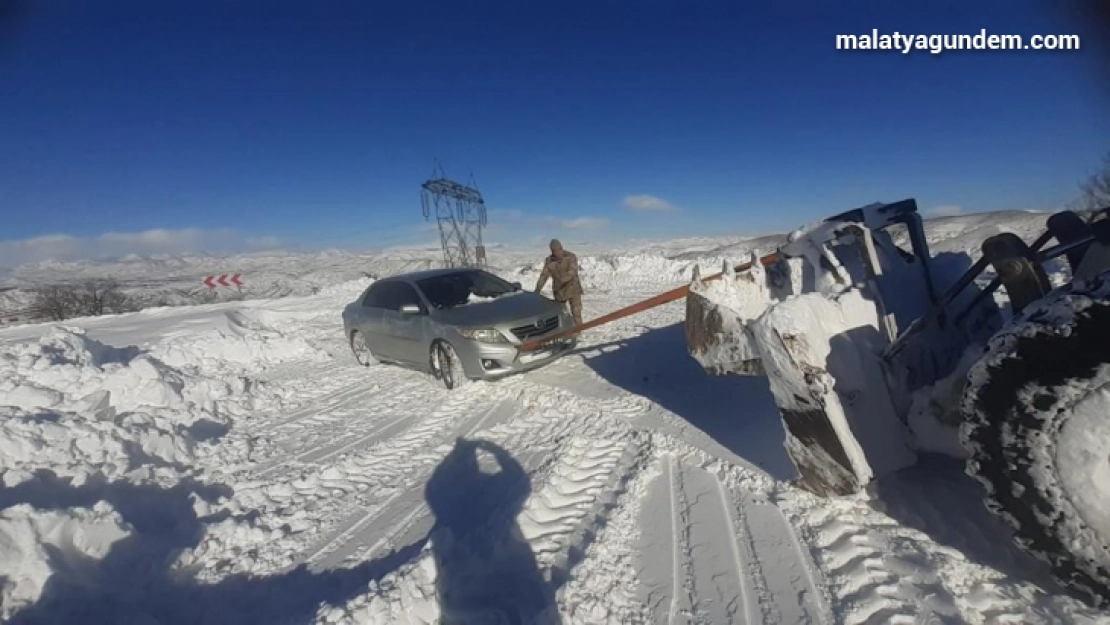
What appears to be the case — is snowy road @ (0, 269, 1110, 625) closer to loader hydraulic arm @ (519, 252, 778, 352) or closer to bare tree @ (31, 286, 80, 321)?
loader hydraulic arm @ (519, 252, 778, 352)

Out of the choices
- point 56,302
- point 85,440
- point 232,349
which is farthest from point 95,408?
point 56,302

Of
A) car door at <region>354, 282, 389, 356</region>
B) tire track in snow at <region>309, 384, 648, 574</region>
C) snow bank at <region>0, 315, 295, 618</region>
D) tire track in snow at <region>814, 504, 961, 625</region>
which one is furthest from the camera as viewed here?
car door at <region>354, 282, 389, 356</region>

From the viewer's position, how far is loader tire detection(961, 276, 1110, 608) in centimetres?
192

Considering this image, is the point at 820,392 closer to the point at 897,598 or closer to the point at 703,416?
the point at 897,598

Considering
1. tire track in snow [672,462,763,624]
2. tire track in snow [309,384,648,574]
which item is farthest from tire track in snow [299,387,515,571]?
tire track in snow [672,462,763,624]

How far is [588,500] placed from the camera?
3.45 meters

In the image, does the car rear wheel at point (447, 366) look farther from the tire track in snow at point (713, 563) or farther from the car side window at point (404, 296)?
the tire track in snow at point (713, 563)

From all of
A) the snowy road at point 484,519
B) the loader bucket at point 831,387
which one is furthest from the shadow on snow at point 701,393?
the loader bucket at point 831,387

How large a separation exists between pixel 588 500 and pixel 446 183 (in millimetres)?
27637

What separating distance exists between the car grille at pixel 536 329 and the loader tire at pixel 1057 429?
4860 millimetres

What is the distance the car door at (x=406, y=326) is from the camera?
704cm

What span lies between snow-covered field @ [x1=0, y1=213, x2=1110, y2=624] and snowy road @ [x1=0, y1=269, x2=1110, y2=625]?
0.01 m

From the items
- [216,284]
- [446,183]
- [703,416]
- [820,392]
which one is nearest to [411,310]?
[703,416]

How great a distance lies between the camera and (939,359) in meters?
3.34
